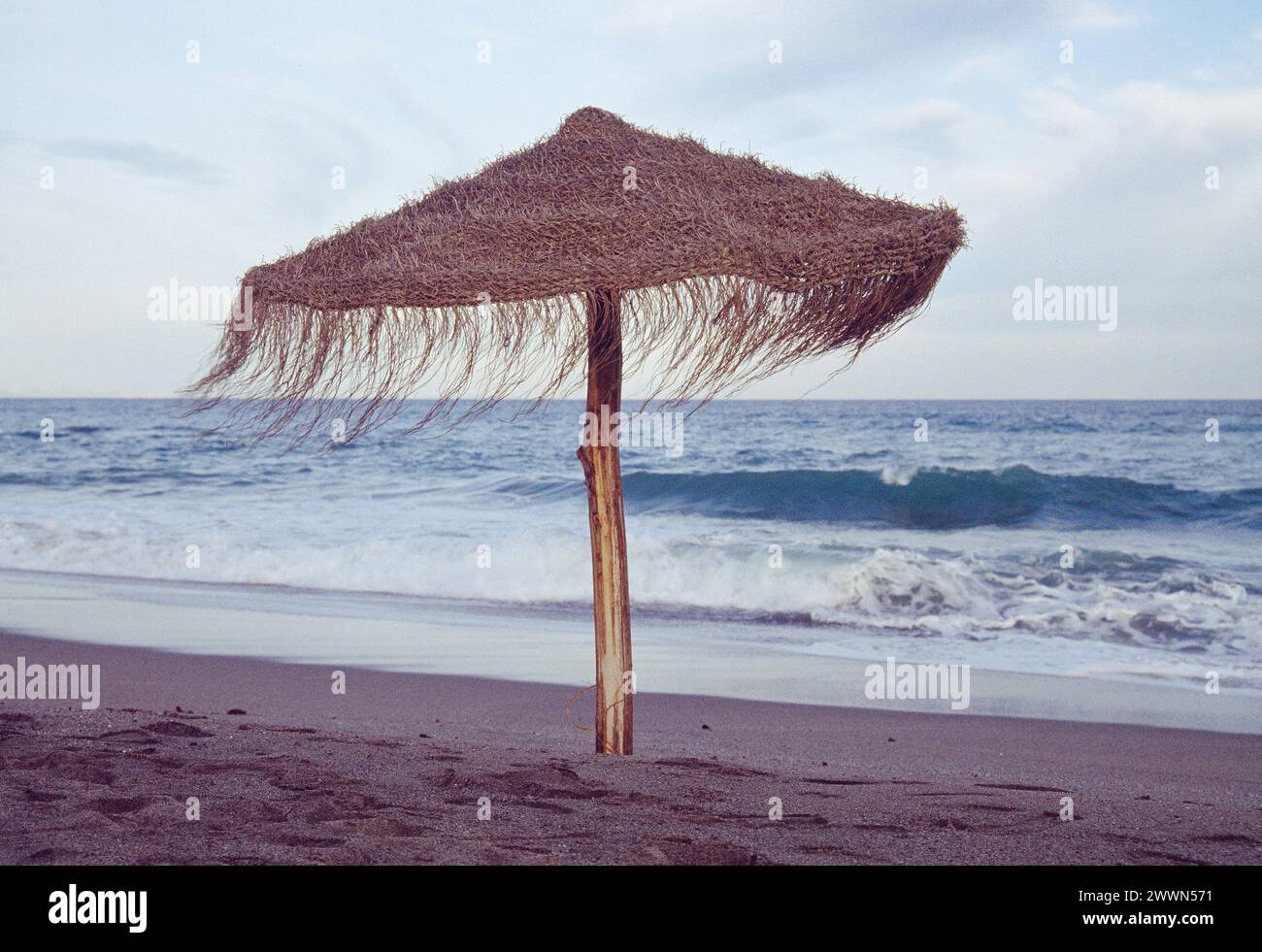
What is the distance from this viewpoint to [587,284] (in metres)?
4.06

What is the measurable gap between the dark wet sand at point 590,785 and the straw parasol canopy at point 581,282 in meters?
1.56

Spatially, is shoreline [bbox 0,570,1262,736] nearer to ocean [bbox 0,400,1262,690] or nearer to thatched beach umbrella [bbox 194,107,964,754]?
ocean [bbox 0,400,1262,690]

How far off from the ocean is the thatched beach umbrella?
0.57 meters

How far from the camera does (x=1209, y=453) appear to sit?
95.6 ft

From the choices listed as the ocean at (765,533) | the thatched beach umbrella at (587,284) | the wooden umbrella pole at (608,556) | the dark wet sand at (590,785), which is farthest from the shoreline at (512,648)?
the thatched beach umbrella at (587,284)

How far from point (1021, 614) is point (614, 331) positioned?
8.13m

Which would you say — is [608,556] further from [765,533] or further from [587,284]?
[765,533]

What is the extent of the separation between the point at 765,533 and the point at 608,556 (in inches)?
514

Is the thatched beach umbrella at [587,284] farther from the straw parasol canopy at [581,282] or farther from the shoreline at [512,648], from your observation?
the shoreline at [512,648]

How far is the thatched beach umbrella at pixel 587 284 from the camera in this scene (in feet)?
13.3

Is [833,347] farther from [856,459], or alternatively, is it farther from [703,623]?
[856,459]

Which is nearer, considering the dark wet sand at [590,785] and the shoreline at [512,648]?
the dark wet sand at [590,785]

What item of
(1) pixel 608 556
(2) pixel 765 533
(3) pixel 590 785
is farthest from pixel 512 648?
(2) pixel 765 533
